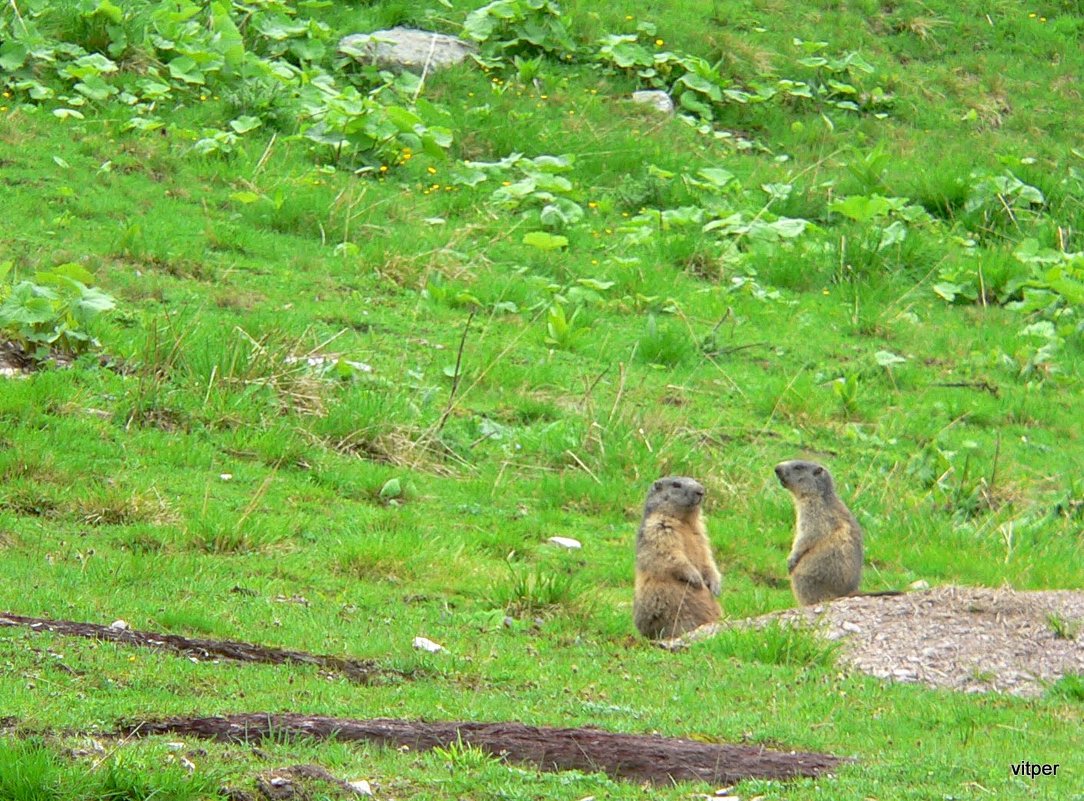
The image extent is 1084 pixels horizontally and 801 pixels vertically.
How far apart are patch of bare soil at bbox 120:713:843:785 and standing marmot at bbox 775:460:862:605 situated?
3.69 metres

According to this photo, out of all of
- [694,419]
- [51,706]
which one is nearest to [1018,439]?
[694,419]

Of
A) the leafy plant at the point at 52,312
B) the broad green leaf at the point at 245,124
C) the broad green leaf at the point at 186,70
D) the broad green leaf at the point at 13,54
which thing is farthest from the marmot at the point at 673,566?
the broad green leaf at the point at 13,54

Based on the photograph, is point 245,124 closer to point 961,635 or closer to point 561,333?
point 561,333

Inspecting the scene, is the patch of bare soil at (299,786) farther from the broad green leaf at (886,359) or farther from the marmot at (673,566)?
the broad green leaf at (886,359)

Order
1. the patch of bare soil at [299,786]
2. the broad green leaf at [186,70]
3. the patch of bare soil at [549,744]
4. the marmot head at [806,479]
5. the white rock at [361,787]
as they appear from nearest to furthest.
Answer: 1. the patch of bare soil at [299,786]
2. the white rock at [361,787]
3. the patch of bare soil at [549,744]
4. the marmot head at [806,479]
5. the broad green leaf at [186,70]

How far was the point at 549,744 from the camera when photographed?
6.38 meters

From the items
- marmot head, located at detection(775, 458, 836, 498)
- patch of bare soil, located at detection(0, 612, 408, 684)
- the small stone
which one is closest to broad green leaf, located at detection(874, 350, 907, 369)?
marmot head, located at detection(775, 458, 836, 498)

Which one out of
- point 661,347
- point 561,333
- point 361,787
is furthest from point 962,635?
point 561,333

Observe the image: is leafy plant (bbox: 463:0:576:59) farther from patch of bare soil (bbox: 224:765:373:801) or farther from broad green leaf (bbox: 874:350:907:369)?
patch of bare soil (bbox: 224:765:373:801)

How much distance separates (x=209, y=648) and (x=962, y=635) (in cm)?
419

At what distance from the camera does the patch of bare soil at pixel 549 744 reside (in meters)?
6.14

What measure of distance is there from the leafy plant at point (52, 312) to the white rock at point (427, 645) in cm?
490

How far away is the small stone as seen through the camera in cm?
2053

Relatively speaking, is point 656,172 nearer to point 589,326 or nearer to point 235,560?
point 589,326
